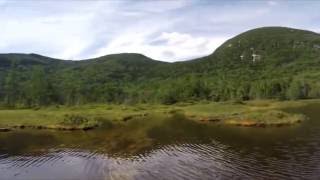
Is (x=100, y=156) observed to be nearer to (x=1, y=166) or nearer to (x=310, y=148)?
(x=1, y=166)

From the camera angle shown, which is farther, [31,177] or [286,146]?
[286,146]

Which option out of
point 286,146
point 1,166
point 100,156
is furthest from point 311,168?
point 1,166

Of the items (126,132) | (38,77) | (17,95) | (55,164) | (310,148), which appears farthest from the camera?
(17,95)

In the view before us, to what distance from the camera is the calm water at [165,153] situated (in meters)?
44.7

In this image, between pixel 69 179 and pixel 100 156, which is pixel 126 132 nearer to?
pixel 100 156

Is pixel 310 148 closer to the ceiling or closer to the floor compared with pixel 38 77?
closer to the floor

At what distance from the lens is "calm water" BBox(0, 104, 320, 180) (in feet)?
147

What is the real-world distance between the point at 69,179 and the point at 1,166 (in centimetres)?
1384

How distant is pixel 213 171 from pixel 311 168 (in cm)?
1036

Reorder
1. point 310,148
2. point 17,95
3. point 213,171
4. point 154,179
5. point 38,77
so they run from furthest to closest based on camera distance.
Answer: point 17,95 → point 38,77 → point 310,148 → point 213,171 → point 154,179

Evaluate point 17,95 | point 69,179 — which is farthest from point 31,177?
point 17,95

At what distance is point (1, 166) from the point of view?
171 feet

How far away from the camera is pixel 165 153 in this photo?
188 feet

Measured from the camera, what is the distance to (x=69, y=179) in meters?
43.2
